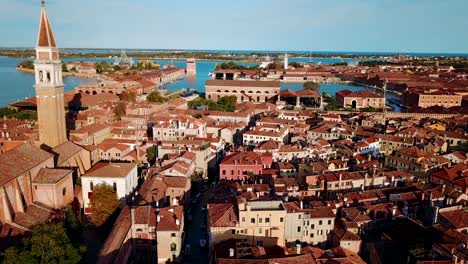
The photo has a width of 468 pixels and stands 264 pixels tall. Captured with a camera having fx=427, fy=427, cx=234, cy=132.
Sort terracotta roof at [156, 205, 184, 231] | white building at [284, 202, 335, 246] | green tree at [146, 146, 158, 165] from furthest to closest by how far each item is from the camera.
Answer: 1. green tree at [146, 146, 158, 165]
2. white building at [284, 202, 335, 246]
3. terracotta roof at [156, 205, 184, 231]

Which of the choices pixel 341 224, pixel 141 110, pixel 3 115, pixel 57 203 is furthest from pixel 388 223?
pixel 3 115

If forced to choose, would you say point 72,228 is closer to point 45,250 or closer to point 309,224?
point 45,250

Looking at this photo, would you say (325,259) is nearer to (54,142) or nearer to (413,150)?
(413,150)

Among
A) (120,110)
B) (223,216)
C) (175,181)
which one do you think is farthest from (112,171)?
(120,110)

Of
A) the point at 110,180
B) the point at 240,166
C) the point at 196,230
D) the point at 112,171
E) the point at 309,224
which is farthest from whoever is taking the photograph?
the point at 240,166

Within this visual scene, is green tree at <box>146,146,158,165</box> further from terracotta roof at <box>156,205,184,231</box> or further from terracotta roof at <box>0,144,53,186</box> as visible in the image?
terracotta roof at <box>156,205,184,231</box>

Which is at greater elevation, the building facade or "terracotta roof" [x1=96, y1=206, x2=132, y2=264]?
the building facade

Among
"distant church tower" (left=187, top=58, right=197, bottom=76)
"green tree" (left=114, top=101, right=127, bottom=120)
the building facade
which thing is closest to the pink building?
"green tree" (left=114, top=101, right=127, bottom=120)
